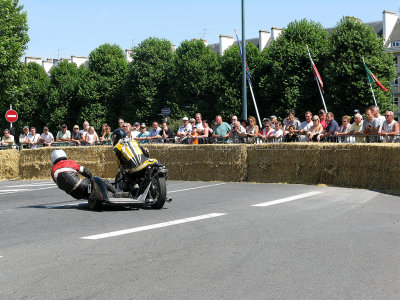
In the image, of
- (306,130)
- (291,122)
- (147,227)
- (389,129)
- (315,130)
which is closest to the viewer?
(147,227)

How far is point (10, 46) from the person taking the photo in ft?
132

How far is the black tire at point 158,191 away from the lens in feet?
37.0

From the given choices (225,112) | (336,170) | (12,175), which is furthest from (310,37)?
(336,170)

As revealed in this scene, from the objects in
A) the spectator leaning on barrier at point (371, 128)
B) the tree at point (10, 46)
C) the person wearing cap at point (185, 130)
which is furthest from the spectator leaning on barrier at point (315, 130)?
the tree at point (10, 46)

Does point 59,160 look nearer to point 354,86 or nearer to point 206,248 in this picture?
point 206,248

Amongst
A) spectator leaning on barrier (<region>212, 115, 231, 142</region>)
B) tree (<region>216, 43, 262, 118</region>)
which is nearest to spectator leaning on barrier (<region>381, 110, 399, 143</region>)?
spectator leaning on barrier (<region>212, 115, 231, 142</region>)

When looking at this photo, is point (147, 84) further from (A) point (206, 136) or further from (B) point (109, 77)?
(A) point (206, 136)

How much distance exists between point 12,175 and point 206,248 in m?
18.0

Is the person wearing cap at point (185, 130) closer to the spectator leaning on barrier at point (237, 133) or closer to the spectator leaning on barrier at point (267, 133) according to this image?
the spectator leaning on barrier at point (237, 133)

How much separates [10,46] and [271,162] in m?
27.6

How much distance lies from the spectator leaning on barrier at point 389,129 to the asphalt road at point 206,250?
3515 millimetres

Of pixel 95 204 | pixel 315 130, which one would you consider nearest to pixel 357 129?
pixel 315 130

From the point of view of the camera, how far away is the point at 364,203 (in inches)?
478

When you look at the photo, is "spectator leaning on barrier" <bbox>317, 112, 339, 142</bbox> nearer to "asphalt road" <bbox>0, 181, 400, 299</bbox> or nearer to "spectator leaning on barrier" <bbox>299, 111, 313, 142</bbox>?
"spectator leaning on barrier" <bbox>299, 111, 313, 142</bbox>
